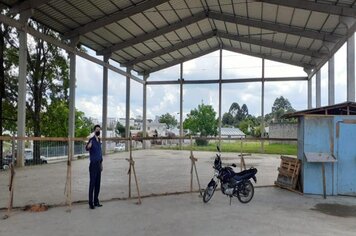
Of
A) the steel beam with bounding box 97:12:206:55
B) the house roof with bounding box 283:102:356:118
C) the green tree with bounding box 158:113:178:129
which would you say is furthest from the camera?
the green tree with bounding box 158:113:178:129

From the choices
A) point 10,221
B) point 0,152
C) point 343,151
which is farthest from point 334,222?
point 0,152

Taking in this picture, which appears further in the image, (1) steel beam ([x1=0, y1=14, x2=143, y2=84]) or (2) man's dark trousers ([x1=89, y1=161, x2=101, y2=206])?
(1) steel beam ([x1=0, y1=14, x2=143, y2=84])

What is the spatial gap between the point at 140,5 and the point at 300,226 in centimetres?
1434

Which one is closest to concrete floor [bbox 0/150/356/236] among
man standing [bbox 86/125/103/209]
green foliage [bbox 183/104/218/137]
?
man standing [bbox 86/125/103/209]

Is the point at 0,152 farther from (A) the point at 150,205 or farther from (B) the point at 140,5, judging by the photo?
(A) the point at 150,205

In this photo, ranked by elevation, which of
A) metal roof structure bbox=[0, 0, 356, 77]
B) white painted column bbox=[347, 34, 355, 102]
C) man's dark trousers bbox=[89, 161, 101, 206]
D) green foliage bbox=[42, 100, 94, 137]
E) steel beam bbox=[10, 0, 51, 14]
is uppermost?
metal roof structure bbox=[0, 0, 356, 77]

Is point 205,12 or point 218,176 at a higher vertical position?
point 205,12

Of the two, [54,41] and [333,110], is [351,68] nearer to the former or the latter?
[333,110]

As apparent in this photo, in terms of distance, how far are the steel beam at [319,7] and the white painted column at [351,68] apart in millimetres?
1650

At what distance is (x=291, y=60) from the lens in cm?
2662

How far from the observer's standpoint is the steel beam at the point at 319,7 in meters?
13.6

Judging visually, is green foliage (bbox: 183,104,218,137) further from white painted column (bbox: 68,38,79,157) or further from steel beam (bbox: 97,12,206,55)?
white painted column (bbox: 68,38,79,157)

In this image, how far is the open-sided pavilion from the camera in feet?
48.3

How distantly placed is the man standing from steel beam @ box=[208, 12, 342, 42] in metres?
14.7
